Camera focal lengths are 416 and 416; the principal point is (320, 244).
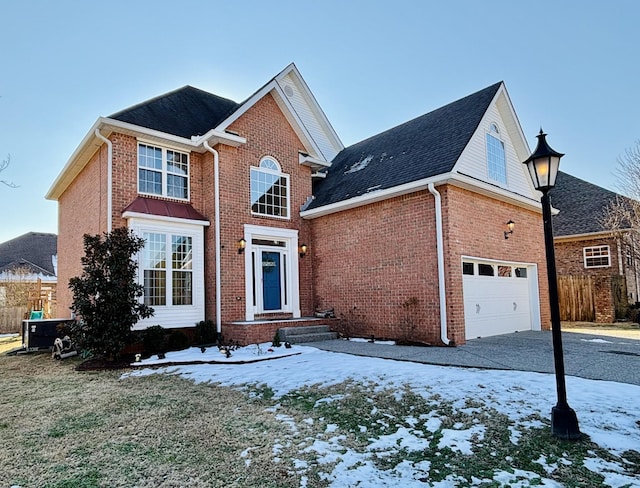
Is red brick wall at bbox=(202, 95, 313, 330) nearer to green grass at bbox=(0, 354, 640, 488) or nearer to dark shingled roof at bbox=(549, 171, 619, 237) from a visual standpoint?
green grass at bbox=(0, 354, 640, 488)

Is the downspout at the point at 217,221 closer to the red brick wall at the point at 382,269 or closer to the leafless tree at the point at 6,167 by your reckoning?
the red brick wall at the point at 382,269

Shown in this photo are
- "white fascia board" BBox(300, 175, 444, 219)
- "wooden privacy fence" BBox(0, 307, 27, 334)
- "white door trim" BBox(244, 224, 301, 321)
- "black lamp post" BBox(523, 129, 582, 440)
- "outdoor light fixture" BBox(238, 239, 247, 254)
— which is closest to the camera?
"black lamp post" BBox(523, 129, 582, 440)

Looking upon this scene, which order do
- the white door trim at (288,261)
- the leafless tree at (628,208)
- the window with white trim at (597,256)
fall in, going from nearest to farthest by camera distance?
the white door trim at (288,261), the leafless tree at (628,208), the window with white trim at (597,256)

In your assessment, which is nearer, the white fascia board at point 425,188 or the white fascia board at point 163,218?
the white fascia board at point 425,188

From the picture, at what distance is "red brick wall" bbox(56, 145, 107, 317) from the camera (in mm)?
11242

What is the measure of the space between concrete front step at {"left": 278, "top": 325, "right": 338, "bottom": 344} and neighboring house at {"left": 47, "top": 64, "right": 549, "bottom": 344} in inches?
11.4

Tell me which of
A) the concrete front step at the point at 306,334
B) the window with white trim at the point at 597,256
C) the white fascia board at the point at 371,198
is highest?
the white fascia board at the point at 371,198

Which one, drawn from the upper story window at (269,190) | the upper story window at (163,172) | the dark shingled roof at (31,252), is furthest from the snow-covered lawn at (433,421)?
the dark shingled roof at (31,252)

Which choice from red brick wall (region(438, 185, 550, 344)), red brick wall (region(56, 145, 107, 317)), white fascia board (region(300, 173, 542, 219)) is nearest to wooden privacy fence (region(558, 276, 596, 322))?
red brick wall (region(438, 185, 550, 344))

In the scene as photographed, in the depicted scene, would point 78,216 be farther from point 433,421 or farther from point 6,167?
point 433,421

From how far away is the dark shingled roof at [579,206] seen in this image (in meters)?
19.2

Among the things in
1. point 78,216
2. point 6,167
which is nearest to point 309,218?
point 78,216

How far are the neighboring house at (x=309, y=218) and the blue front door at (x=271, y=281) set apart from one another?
→ 37mm

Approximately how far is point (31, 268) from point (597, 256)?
32220mm
